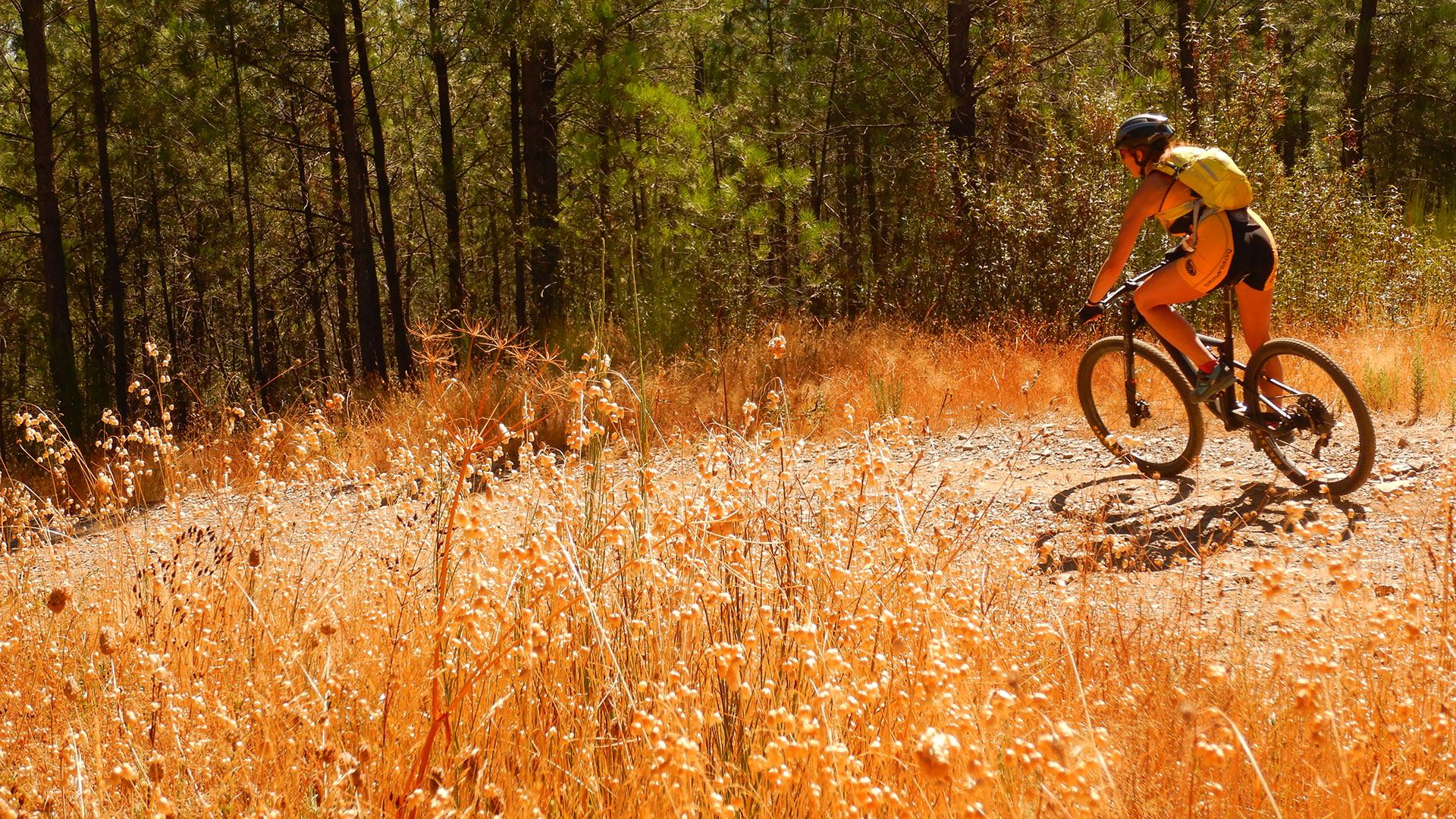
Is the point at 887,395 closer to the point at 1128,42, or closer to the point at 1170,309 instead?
the point at 1170,309

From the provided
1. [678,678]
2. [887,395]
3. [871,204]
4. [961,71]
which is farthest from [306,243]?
[678,678]

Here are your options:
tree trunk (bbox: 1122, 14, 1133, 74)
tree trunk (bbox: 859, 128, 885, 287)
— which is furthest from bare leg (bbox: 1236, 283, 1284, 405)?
tree trunk (bbox: 1122, 14, 1133, 74)

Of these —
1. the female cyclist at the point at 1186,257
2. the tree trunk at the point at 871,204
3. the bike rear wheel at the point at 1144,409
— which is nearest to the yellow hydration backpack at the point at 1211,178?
the female cyclist at the point at 1186,257

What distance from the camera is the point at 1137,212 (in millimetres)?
5289

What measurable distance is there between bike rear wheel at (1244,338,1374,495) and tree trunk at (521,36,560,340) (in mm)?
8007

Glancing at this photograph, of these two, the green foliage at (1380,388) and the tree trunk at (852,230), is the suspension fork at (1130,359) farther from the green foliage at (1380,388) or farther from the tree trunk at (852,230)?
the tree trunk at (852,230)

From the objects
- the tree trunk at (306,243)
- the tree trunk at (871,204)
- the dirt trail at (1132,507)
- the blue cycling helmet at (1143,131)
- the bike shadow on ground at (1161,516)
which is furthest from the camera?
the tree trunk at (871,204)

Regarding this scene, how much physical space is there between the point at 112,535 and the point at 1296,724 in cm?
619

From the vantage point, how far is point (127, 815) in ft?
6.40

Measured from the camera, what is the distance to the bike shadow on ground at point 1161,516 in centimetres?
443

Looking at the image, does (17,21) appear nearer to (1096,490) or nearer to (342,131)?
(342,131)

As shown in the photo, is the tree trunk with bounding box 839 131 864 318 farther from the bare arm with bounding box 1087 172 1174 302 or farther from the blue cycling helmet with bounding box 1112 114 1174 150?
the blue cycling helmet with bounding box 1112 114 1174 150

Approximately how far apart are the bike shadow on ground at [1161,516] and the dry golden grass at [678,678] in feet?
3.01

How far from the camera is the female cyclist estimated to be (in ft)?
16.7
